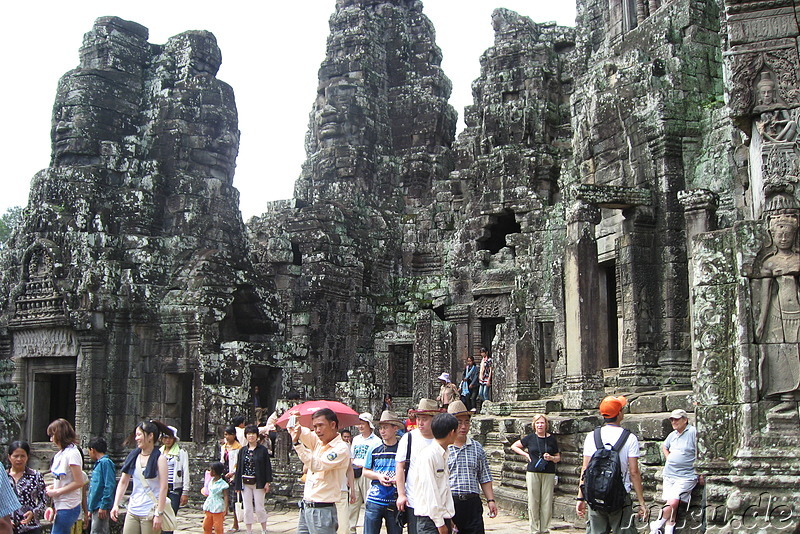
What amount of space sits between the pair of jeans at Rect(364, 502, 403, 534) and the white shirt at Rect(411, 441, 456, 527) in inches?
50.8

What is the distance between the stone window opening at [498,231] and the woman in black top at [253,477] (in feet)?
50.5

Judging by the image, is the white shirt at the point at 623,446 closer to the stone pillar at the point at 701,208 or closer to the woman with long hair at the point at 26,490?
the woman with long hair at the point at 26,490

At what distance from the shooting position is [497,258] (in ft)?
84.5

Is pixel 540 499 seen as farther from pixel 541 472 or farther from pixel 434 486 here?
pixel 434 486

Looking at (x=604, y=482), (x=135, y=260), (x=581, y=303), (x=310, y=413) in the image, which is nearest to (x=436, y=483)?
(x=604, y=482)

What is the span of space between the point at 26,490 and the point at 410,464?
10.5ft

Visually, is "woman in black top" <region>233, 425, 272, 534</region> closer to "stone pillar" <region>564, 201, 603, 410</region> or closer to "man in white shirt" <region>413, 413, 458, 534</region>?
"stone pillar" <region>564, 201, 603, 410</region>

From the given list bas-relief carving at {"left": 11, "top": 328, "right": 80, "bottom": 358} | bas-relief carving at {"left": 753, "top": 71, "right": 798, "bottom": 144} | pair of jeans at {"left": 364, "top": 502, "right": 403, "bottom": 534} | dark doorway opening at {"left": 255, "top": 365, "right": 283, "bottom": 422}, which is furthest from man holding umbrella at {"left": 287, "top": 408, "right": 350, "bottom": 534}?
bas-relief carving at {"left": 11, "top": 328, "right": 80, "bottom": 358}

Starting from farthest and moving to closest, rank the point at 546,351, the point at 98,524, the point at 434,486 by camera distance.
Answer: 1. the point at 546,351
2. the point at 98,524
3. the point at 434,486

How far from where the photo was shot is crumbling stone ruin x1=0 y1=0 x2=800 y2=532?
793cm

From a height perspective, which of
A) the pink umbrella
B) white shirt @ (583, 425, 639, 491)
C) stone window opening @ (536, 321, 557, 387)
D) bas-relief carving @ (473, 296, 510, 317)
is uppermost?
bas-relief carving @ (473, 296, 510, 317)

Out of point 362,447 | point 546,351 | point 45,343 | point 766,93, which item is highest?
point 766,93

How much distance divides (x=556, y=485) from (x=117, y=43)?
48.9ft

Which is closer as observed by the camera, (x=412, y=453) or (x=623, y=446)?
(x=412, y=453)
